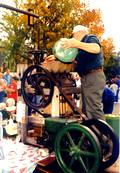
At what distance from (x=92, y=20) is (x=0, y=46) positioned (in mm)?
5589

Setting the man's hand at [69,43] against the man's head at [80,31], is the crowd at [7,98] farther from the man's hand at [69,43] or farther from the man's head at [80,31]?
the man's hand at [69,43]

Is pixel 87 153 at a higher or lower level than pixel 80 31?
lower

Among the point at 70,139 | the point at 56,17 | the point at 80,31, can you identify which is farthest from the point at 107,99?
the point at 56,17

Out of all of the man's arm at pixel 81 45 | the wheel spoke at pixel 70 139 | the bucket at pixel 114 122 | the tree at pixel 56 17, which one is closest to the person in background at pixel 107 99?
the bucket at pixel 114 122

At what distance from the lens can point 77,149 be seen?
9.18 ft

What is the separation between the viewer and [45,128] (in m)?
3.20

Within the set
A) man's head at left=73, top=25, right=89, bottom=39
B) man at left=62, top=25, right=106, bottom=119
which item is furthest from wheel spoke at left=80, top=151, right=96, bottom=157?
man's head at left=73, top=25, right=89, bottom=39

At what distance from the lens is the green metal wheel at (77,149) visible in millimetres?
2701

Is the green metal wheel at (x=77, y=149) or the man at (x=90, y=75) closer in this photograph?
the green metal wheel at (x=77, y=149)

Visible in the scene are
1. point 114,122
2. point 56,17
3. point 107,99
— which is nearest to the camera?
point 114,122

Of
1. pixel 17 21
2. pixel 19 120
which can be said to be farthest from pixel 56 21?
pixel 19 120

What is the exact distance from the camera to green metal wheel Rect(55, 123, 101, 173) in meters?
2.70

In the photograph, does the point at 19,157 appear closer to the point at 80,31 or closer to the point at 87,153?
the point at 87,153

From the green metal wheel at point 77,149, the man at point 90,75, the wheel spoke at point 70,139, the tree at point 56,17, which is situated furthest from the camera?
the tree at point 56,17
